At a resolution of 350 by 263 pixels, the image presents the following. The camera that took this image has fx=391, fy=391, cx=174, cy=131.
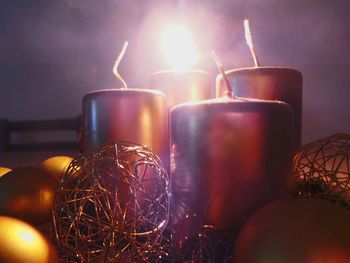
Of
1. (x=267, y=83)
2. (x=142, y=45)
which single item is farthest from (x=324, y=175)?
(x=142, y=45)

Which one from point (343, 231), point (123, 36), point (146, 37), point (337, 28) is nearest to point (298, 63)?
point (337, 28)

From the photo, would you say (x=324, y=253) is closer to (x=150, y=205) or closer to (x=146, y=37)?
(x=150, y=205)

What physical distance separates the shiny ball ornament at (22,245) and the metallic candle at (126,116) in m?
0.16

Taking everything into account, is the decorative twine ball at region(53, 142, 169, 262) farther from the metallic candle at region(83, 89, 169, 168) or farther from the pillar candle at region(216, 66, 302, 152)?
the pillar candle at region(216, 66, 302, 152)

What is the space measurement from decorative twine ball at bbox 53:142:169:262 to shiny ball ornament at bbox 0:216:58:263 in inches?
1.2

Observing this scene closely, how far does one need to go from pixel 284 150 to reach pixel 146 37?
1089 mm

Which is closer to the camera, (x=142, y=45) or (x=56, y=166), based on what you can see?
(x=56, y=166)

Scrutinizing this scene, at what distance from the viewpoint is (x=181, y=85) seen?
1.78 ft

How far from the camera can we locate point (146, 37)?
1.37 m

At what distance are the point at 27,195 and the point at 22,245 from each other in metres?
0.11

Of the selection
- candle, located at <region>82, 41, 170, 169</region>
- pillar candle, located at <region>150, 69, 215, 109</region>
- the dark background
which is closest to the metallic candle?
candle, located at <region>82, 41, 170, 169</region>

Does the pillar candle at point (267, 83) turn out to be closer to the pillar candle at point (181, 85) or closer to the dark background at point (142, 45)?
the pillar candle at point (181, 85)

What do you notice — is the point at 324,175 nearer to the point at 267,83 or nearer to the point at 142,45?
the point at 267,83

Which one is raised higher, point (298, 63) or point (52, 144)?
point (298, 63)
